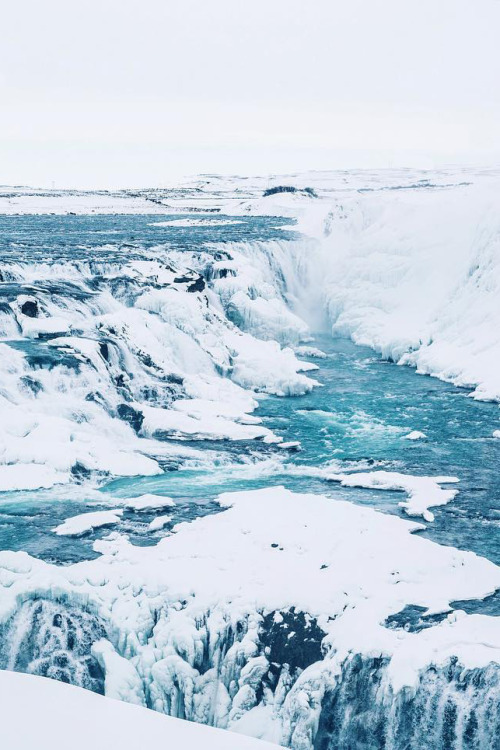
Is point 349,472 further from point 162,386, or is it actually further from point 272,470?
point 162,386

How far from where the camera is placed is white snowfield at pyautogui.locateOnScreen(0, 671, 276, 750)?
480 cm

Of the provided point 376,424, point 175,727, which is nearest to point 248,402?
point 376,424

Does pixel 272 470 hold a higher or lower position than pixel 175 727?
lower

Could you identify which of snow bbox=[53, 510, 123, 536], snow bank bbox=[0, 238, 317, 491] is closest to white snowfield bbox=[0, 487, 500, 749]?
snow bbox=[53, 510, 123, 536]

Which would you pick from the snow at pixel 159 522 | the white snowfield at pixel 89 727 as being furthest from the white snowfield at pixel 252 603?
the white snowfield at pixel 89 727

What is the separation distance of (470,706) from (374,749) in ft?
3.98

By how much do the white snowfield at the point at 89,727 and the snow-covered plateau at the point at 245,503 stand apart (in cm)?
3

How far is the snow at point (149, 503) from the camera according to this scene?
13.6m

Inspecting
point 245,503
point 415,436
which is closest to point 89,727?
point 245,503

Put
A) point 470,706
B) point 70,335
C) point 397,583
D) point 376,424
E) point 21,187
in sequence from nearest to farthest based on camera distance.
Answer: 1. point 470,706
2. point 397,583
3. point 376,424
4. point 70,335
5. point 21,187

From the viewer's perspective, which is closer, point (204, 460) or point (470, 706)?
point (470, 706)

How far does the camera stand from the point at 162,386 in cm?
2066

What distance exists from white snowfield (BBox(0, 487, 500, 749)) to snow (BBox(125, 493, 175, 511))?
1.27 meters

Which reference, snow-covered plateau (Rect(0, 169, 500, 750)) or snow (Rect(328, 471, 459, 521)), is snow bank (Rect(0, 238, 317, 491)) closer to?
snow-covered plateau (Rect(0, 169, 500, 750))
